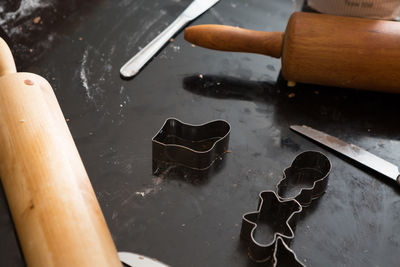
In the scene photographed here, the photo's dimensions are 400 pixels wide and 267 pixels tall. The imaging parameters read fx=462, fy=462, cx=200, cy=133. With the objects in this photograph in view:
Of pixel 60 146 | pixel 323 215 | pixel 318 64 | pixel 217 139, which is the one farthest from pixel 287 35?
pixel 60 146

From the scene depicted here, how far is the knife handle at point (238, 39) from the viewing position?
100cm

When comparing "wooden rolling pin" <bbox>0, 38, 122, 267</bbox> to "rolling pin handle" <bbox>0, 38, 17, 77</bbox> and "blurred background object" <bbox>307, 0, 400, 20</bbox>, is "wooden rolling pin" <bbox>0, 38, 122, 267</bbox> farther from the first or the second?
"blurred background object" <bbox>307, 0, 400, 20</bbox>

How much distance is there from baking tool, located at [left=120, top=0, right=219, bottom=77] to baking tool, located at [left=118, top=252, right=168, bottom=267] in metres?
0.44

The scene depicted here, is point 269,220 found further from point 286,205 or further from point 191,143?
point 191,143

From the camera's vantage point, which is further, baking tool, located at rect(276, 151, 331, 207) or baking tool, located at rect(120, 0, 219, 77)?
baking tool, located at rect(120, 0, 219, 77)

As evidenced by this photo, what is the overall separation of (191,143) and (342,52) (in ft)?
1.17

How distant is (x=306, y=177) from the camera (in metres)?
0.84

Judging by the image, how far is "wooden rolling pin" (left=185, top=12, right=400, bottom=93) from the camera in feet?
3.04

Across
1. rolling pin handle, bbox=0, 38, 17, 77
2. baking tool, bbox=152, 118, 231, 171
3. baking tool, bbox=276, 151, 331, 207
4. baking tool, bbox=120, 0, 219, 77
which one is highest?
rolling pin handle, bbox=0, 38, 17, 77

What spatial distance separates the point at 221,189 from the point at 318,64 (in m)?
0.34

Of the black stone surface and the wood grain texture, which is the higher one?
the wood grain texture

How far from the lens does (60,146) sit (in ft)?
2.41

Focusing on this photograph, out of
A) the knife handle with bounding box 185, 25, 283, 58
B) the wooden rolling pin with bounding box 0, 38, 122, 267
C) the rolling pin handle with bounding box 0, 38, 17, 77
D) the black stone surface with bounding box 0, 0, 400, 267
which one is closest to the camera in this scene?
the wooden rolling pin with bounding box 0, 38, 122, 267

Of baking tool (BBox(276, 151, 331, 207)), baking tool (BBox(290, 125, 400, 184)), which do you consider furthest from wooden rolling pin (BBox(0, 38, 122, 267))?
baking tool (BBox(290, 125, 400, 184))
